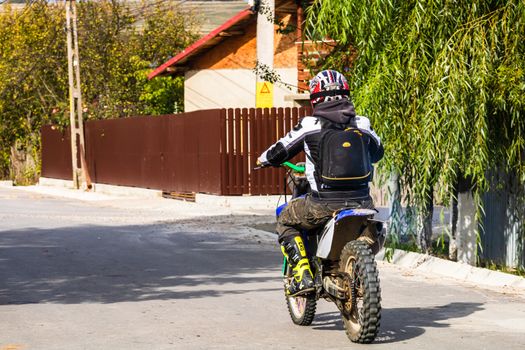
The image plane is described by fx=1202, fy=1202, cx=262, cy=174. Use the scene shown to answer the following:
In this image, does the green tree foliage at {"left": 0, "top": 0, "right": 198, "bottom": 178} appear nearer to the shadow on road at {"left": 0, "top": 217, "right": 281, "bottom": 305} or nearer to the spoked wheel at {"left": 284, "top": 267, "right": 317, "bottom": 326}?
the shadow on road at {"left": 0, "top": 217, "right": 281, "bottom": 305}

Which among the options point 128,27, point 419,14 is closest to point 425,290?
point 419,14

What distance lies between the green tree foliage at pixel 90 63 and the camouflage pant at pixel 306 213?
35.7 meters

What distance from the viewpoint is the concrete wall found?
3950 centimetres

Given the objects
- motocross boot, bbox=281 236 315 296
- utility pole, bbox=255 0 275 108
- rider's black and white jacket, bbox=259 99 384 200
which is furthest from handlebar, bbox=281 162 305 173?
utility pole, bbox=255 0 275 108

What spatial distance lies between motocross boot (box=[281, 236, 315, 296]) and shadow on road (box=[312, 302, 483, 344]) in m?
0.52

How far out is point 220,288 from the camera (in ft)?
40.1

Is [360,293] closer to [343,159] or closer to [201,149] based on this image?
[343,159]

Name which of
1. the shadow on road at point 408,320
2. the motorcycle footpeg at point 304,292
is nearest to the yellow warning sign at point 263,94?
the shadow on road at point 408,320

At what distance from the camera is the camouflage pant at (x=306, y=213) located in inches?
348

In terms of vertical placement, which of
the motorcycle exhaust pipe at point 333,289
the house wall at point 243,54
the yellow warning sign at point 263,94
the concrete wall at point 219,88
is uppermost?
A: the house wall at point 243,54

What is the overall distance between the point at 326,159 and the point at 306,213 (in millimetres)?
456

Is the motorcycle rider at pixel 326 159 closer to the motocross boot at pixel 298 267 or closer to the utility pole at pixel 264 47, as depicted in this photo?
the motocross boot at pixel 298 267

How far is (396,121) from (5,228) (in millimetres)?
10162

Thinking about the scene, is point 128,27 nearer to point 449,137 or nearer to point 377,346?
point 449,137
